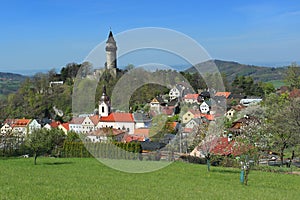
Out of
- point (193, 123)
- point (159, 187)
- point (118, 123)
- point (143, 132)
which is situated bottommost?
point (159, 187)

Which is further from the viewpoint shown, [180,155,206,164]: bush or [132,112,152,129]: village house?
[180,155,206,164]: bush

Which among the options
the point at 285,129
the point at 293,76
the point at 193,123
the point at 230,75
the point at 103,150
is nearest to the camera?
the point at 193,123

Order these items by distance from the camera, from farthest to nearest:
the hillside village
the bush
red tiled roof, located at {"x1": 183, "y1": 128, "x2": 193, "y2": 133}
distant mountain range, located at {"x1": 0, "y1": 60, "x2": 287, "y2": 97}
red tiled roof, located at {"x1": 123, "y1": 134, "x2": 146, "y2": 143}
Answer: distant mountain range, located at {"x1": 0, "y1": 60, "x2": 287, "y2": 97} → the bush → red tiled roof, located at {"x1": 123, "y1": 134, "x2": 146, "y2": 143} → red tiled roof, located at {"x1": 183, "y1": 128, "x2": 193, "y2": 133} → the hillside village

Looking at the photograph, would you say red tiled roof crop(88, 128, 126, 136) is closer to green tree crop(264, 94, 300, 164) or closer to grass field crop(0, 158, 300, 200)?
green tree crop(264, 94, 300, 164)

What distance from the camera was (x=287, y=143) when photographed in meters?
25.4

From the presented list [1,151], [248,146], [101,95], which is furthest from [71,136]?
[248,146]

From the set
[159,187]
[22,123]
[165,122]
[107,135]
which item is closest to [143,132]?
[165,122]

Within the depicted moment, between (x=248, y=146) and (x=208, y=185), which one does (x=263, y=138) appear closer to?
(x=248, y=146)

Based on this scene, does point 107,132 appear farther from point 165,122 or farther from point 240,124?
point 240,124

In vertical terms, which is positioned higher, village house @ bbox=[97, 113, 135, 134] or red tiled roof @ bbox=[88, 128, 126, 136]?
village house @ bbox=[97, 113, 135, 134]

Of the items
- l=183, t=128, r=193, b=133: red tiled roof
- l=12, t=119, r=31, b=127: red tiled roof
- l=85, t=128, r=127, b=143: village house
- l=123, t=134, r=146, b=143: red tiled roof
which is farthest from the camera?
l=12, t=119, r=31, b=127: red tiled roof

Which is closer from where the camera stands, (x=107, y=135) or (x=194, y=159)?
(x=194, y=159)

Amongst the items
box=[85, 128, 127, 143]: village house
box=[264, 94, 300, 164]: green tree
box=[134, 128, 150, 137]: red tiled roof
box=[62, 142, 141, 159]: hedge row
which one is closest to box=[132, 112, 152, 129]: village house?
box=[134, 128, 150, 137]: red tiled roof

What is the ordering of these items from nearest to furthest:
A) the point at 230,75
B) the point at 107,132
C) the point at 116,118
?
the point at 116,118 < the point at 107,132 < the point at 230,75
